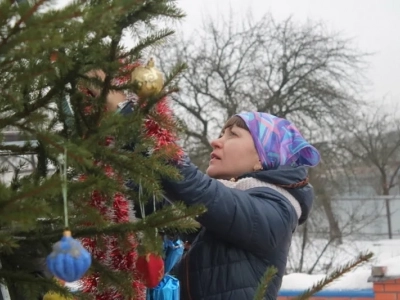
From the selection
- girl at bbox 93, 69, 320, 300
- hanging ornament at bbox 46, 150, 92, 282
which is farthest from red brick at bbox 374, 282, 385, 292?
hanging ornament at bbox 46, 150, 92, 282

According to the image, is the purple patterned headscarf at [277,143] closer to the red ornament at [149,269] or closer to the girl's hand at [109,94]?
the red ornament at [149,269]

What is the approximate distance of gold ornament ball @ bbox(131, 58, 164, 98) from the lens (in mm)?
1216

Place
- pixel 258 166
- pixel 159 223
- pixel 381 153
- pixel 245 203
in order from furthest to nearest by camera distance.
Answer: pixel 381 153, pixel 258 166, pixel 245 203, pixel 159 223

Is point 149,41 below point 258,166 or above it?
above

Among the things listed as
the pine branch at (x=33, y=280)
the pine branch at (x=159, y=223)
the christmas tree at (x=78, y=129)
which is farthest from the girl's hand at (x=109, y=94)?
the pine branch at (x=33, y=280)

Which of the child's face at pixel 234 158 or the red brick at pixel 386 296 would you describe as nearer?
the child's face at pixel 234 158

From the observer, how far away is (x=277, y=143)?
6.44 feet

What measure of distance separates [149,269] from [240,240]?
1.23ft

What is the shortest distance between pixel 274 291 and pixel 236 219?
11.6 inches

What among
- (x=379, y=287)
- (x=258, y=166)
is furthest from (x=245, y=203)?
(x=379, y=287)

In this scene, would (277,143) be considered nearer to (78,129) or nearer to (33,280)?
(78,129)

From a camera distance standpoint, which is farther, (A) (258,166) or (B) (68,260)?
(A) (258,166)

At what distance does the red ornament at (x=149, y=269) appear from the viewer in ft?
4.71

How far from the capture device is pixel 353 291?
5262mm
